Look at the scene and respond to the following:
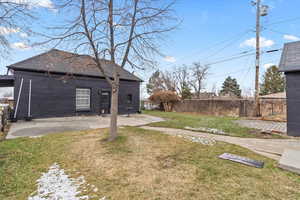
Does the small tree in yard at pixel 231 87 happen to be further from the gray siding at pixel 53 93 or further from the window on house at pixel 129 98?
the gray siding at pixel 53 93

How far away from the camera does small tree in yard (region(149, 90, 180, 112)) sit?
1883cm

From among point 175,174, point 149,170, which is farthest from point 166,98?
point 175,174

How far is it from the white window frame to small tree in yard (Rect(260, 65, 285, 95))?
3059 centimetres

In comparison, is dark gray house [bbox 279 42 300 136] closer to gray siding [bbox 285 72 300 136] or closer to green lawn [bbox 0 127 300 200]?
gray siding [bbox 285 72 300 136]

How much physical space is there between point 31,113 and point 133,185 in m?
10.2

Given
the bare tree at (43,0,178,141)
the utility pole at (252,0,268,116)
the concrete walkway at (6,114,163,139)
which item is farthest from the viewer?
the utility pole at (252,0,268,116)

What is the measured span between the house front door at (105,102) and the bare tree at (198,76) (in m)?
→ 20.7

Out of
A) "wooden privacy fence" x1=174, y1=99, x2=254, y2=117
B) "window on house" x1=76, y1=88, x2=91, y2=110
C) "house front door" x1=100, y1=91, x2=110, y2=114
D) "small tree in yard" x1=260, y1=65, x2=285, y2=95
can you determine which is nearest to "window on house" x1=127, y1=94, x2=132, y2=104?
"house front door" x1=100, y1=91, x2=110, y2=114

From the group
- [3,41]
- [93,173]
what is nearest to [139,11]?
[3,41]

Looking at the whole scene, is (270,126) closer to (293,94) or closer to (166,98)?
(293,94)

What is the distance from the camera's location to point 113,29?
4605 mm

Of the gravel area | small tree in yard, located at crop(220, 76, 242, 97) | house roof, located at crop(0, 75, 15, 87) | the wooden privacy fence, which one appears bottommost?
the gravel area

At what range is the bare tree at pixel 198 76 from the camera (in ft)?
95.1

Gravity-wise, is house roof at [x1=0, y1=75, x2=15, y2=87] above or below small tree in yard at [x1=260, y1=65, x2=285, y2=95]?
below
